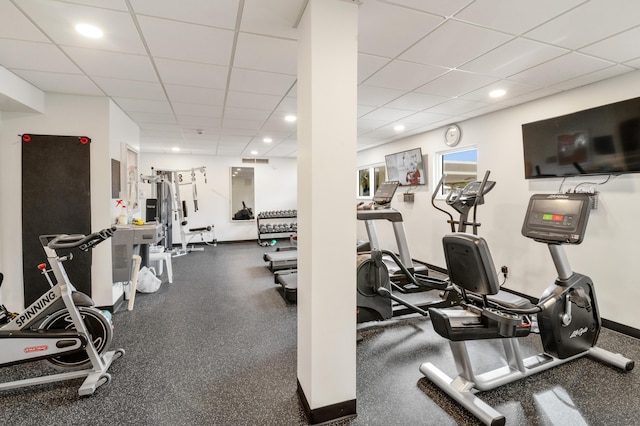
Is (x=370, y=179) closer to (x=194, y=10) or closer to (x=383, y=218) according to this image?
(x=383, y=218)

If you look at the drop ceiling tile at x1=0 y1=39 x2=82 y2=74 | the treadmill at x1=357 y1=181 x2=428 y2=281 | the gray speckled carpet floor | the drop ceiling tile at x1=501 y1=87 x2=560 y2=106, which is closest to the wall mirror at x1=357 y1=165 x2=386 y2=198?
the treadmill at x1=357 y1=181 x2=428 y2=281

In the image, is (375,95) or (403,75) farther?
(375,95)

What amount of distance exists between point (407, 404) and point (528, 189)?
3.21m

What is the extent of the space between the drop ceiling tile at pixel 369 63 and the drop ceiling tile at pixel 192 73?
123cm

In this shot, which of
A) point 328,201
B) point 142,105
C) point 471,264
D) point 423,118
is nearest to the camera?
point 328,201

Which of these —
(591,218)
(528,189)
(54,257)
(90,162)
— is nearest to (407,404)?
(54,257)

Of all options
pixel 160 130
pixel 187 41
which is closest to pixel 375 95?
pixel 187 41

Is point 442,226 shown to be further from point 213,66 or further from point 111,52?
point 111,52

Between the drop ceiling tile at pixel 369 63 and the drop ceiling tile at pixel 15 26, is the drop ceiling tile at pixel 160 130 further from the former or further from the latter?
the drop ceiling tile at pixel 369 63

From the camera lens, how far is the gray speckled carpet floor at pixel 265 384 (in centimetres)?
190

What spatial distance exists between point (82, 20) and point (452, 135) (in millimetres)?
4807

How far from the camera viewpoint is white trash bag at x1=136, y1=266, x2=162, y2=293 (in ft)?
14.0

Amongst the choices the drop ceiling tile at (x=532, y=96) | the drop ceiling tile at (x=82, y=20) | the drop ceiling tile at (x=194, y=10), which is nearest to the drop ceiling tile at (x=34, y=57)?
the drop ceiling tile at (x=82, y=20)

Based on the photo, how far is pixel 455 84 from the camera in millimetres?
3191
